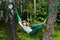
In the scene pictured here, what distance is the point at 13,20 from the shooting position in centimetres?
451

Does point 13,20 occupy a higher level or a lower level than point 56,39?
higher

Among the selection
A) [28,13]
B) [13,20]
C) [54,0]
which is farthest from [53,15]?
[28,13]

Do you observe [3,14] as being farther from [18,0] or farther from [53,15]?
[53,15]

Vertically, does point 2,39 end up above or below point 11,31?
below

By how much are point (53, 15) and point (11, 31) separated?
0.95 m

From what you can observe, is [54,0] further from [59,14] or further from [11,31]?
[59,14]

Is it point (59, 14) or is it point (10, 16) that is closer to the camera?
point (10, 16)

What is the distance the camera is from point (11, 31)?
15.3 feet

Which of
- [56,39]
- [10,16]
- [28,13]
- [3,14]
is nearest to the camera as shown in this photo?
[10,16]

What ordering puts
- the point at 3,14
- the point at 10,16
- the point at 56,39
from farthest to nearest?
the point at 56,39 → the point at 3,14 → the point at 10,16

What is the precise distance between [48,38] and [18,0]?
2.16m

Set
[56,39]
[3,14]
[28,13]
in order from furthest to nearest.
→ 1. [28,13]
2. [56,39]
3. [3,14]

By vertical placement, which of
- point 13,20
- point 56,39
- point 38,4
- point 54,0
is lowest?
point 56,39

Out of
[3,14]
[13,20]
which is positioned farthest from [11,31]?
[3,14]
